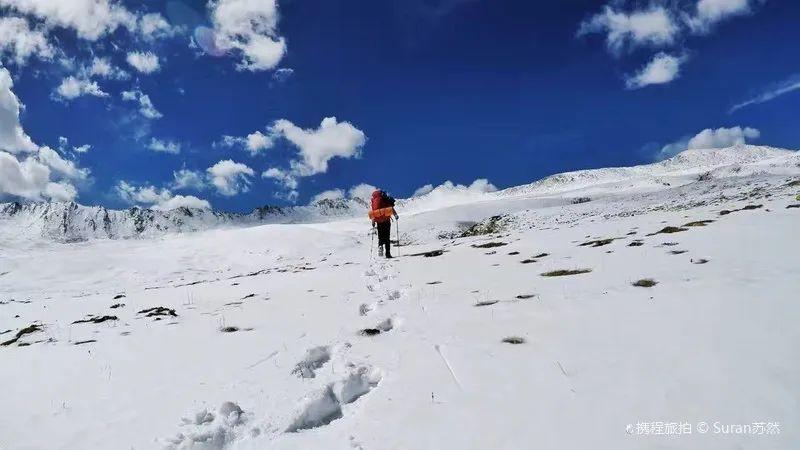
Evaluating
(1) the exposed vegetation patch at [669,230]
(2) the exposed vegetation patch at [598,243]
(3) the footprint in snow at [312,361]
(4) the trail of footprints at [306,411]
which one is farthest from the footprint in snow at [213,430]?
(1) the exposed vegetation patch at [669,230]

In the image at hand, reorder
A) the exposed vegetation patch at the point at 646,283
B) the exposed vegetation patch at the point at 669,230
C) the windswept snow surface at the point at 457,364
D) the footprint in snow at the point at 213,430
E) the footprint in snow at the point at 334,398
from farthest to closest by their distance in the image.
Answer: the exposed vegetation patch at the point at 669,230, the exposed vegetation patch at the point at 646,283, the footprint in snow at the point at 334,398, the footprint in snow at the point at 213,430, the windswept snow surface at the point at 457,364

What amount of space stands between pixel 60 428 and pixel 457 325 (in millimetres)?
5450

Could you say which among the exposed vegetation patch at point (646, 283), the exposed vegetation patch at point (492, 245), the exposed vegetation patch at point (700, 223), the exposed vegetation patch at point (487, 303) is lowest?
the exposed vegetation patch at point (487, 303)

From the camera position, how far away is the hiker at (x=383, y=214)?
23188 millimetres

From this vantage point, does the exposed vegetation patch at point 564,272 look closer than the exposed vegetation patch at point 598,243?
Yes

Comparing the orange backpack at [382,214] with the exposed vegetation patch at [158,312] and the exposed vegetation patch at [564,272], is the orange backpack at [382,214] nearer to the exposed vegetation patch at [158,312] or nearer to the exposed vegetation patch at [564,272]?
the exposed vegetation patch at [158,312]

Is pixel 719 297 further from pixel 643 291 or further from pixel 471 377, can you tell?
pixel 471 377

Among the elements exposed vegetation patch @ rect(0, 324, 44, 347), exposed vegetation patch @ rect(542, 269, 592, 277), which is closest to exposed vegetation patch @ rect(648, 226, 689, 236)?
exposed vegetation patch @ rect(542, 269, 592, 277)

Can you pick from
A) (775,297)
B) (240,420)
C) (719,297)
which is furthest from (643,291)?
(240,420)

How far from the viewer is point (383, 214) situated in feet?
75.8

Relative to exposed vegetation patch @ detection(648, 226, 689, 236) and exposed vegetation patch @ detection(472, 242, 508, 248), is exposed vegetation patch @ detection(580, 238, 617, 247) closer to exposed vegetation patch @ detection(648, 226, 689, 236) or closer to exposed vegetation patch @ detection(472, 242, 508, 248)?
exposed vegetation patch @ detection(648, 226, 689, 236)

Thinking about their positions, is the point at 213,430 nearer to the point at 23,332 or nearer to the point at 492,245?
the point at 23,332

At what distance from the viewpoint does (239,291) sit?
16.5 meters

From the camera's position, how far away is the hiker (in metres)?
23.2
